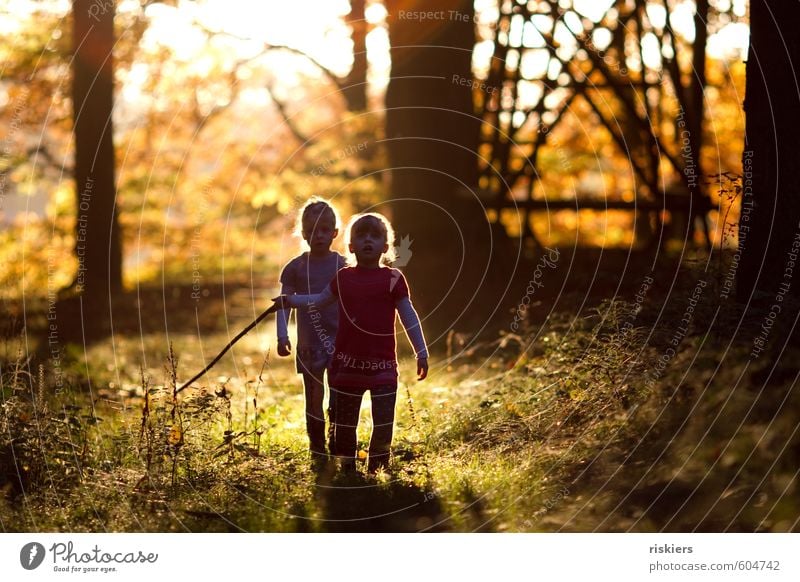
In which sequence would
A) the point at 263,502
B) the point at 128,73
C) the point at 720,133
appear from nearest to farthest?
the point at 263,502 → the point at 128,73 → the point at 720,133

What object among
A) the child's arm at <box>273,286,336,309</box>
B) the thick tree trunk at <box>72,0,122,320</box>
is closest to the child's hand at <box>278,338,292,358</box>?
the child's arm at <box>273,286,336,309</box>

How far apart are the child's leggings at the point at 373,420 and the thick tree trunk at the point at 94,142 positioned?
9.90 metres

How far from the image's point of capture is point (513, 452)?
677 centimetres

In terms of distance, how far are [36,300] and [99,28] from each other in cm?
478

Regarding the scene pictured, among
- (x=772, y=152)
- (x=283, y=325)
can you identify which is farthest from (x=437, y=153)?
(x=283, y=325)

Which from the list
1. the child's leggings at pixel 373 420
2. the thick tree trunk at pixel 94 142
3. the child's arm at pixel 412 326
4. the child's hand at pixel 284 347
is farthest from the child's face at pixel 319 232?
the thick tree trunk at pixel 94 142

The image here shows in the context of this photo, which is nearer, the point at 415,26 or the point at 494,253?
the point at 415,26

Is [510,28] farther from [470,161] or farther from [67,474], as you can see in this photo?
[67,474]

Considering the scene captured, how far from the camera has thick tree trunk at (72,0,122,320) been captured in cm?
1549

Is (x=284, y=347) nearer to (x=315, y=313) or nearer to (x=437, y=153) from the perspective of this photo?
(x=315, y=313)

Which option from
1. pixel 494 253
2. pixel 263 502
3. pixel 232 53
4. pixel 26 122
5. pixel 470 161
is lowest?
pixel 263 502

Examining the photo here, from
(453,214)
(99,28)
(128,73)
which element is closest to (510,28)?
(453,214)

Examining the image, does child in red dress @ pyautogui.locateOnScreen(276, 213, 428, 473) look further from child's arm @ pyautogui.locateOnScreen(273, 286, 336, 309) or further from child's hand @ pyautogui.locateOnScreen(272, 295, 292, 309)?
child's hand @ pyautogui.locateOnScreen(272, 295, 292, 309)

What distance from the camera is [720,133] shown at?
25.5m
